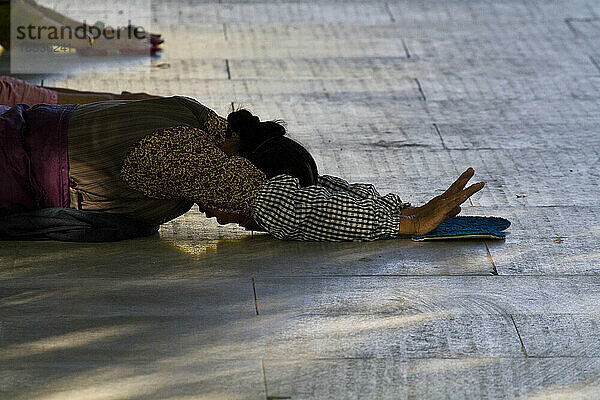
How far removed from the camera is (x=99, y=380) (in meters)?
1.84

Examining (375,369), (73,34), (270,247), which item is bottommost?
(73,34)

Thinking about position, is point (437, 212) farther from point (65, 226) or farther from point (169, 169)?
point (65, 226)

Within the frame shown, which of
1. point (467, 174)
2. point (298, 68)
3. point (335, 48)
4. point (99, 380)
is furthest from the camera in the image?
point (335, 48)

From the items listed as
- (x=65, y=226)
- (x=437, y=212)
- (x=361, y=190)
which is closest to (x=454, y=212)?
(x=437, y=212)

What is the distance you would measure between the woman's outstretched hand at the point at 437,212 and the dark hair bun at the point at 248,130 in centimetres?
45

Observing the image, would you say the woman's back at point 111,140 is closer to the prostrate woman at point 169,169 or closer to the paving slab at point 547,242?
the prostrate woman at point 169,169

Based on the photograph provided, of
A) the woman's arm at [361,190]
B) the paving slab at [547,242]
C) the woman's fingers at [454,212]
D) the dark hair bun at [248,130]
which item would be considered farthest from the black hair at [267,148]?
the paving slab at [547,242]

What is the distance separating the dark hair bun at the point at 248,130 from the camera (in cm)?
241

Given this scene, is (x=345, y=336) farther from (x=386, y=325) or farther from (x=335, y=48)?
(x=335, y=48)

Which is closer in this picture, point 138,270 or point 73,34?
point 138,270

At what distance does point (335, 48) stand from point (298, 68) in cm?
37

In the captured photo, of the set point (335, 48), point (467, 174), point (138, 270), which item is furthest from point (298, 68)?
point (138, 270)

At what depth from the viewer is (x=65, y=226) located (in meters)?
2.40

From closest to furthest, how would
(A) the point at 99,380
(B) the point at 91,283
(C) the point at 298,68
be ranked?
(A) the point at 99,380, (B) the point at 91,283, (C) the point at 298,68
